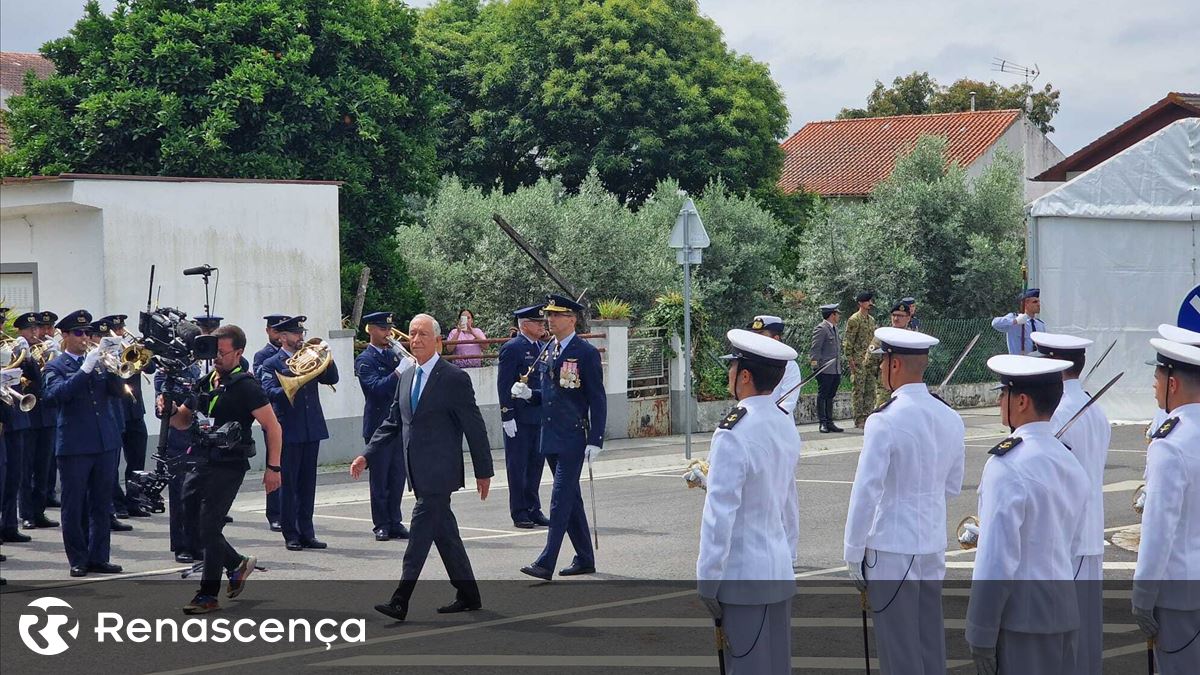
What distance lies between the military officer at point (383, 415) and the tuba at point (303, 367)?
1.54ft

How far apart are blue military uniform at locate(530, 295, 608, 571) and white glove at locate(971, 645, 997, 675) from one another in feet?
18.3

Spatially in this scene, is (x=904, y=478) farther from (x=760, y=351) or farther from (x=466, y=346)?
(x=466, y=346)

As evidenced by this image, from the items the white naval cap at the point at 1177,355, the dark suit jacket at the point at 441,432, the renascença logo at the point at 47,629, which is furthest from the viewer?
the dark suit jacket at the point at 441,432

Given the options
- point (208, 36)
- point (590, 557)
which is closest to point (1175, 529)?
point (590, 557)

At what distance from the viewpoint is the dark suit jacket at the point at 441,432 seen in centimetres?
1009

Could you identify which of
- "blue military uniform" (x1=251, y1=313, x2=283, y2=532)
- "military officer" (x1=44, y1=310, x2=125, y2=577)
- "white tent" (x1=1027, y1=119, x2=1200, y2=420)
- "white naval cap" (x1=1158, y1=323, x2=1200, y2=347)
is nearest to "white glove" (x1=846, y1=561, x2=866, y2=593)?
"white naval cap" (x1=1158, y1=323, x2=1200, y2=347)

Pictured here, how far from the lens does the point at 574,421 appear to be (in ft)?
38.3

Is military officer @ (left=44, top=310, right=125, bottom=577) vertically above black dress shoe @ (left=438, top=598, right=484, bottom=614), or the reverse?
military officer @ (left=44, top=310, right=125, bottom=577)

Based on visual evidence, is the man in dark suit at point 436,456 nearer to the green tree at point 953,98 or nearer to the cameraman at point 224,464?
the cameraman at point 224,464

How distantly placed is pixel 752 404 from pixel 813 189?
53.0m

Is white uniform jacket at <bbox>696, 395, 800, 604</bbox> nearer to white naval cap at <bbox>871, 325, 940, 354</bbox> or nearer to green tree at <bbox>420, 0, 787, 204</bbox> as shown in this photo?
white naval cap at <bbox>871, 325, 940, 354</bbox>

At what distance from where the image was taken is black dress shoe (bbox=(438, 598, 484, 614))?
10156 mm

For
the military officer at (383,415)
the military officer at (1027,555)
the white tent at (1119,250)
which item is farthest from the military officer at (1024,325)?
the military officer at (1027,555)

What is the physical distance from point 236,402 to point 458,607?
6.78 ft
